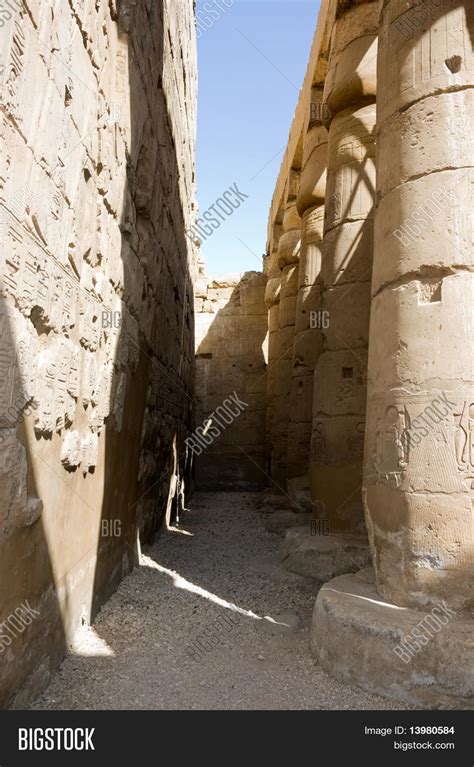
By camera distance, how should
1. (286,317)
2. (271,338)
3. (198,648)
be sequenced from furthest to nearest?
Result: (271,338), (286,317), (198,648)

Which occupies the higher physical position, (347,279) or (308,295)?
(308,295)

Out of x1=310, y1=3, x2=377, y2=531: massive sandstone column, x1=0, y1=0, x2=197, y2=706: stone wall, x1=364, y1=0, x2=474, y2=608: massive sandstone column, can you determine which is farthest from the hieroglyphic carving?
x1=310, y1=3, x2=377, y2=531: massive sandstone column

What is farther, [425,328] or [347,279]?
[347,279]

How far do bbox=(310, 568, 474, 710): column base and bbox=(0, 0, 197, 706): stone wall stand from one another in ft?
5.31

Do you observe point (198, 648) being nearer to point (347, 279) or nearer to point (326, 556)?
point (326, 556)

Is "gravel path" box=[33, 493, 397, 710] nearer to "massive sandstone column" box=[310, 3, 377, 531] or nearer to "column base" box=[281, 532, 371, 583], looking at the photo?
"column base" box=[281, 532, 371, 583]

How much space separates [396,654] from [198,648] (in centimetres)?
134

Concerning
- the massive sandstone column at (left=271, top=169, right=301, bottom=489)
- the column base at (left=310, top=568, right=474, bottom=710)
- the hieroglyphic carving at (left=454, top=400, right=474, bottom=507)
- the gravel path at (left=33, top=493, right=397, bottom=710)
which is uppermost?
the massive sandstone column at (left=271, top=169, right=301, bottom=489)

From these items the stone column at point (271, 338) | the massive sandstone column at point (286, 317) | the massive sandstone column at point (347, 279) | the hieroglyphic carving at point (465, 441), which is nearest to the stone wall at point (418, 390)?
the hieroglyphic carving at point (465, 441)

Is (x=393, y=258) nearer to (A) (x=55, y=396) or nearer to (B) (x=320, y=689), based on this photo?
(A) (x=55, y=396)

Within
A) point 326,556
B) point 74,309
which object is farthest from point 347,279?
point 74,309

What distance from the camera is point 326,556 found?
544cm

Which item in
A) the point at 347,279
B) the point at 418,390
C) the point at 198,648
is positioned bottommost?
the point at 198,648

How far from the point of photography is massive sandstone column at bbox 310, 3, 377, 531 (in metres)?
6.32
